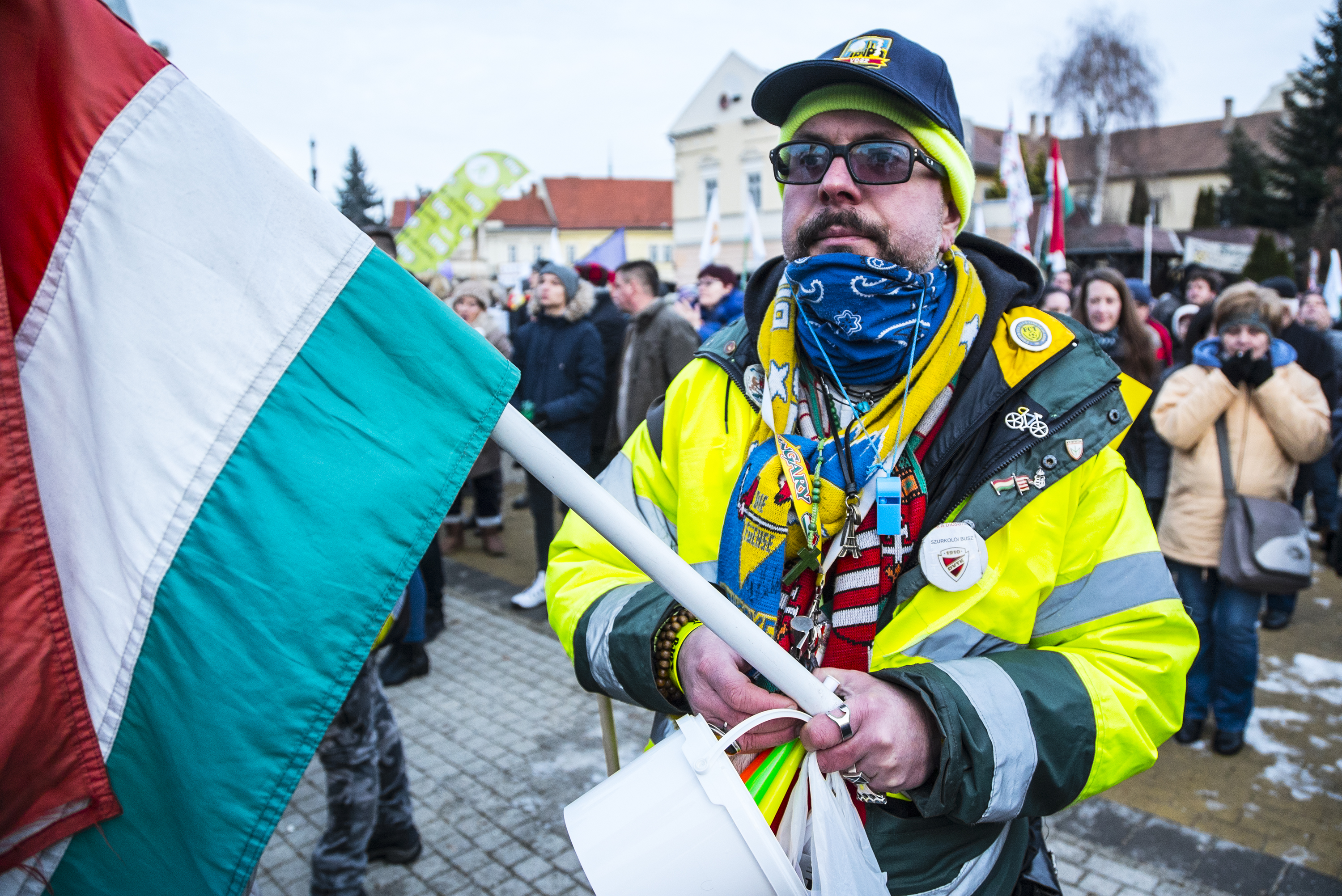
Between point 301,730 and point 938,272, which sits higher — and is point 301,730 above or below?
below

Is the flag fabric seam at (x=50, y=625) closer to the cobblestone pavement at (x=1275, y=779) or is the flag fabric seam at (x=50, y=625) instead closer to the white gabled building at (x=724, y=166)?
the cobblestone pavement at (x=1275, y=779)

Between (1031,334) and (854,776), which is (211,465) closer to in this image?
(854,776)

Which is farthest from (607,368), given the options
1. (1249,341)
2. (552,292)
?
(1249,341)

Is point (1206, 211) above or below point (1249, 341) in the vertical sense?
above

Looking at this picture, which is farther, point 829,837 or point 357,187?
point 357,187

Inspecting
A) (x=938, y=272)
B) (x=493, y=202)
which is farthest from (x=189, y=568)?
(x=493, y=202)

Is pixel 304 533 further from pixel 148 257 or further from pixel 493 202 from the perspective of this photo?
pixel 493 202

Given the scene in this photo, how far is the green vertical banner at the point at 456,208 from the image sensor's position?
10.0m

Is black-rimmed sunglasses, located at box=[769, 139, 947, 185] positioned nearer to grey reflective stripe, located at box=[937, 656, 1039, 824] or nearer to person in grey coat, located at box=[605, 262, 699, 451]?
grey reflective stripe, located at box=[937, 656, 1039, 824]

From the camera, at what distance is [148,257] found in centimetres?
110

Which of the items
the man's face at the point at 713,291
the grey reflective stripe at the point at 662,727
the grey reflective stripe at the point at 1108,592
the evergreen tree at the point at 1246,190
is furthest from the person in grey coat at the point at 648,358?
the evergreen tree at the point at 1246,190

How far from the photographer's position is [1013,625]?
4.81ft

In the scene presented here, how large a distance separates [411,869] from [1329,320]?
33.2ft

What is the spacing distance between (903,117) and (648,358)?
4348 mm
